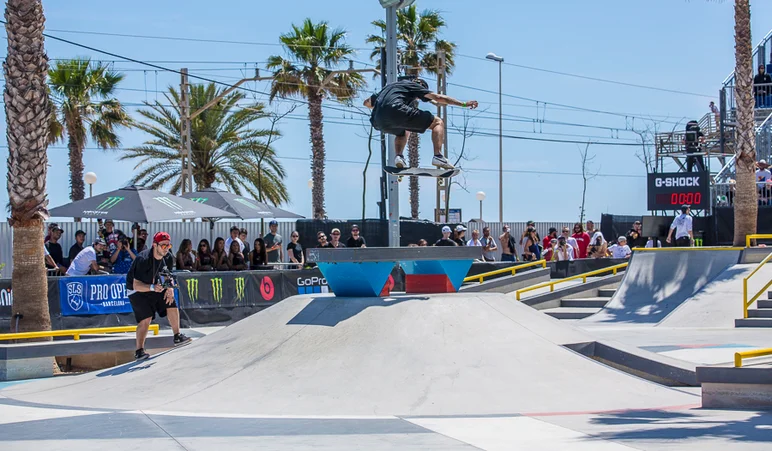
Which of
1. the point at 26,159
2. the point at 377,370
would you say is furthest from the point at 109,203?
the point at 377,370

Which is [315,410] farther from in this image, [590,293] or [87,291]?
[590,293]

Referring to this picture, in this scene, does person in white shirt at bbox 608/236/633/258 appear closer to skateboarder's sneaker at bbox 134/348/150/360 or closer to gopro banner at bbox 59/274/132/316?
gopro banner at bbox 59/274/132/316

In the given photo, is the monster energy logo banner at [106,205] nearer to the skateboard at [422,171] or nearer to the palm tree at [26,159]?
the palm tree at [26,159]

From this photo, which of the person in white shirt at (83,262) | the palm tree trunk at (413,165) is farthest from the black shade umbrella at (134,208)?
the palm tree trunk at (413,165)

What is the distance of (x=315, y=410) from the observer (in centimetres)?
858

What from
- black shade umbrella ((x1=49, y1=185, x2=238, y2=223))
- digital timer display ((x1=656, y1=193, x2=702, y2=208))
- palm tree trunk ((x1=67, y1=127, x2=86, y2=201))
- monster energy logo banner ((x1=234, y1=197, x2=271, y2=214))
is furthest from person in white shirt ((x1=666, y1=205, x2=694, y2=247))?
palm tree trunk ((x1=67, y1=127, x2=86, y2=201))

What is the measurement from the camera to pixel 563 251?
23344 millimetres

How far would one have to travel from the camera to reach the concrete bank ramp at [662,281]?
60.9ft

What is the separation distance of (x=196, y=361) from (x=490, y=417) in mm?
3980

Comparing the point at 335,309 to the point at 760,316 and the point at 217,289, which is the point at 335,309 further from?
the point at 760,316

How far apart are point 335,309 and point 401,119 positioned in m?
2.53

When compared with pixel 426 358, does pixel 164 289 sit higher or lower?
higher

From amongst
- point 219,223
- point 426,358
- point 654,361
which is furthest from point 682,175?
point 426,358

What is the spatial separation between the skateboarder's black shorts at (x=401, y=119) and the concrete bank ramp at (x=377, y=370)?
7.22 feet
